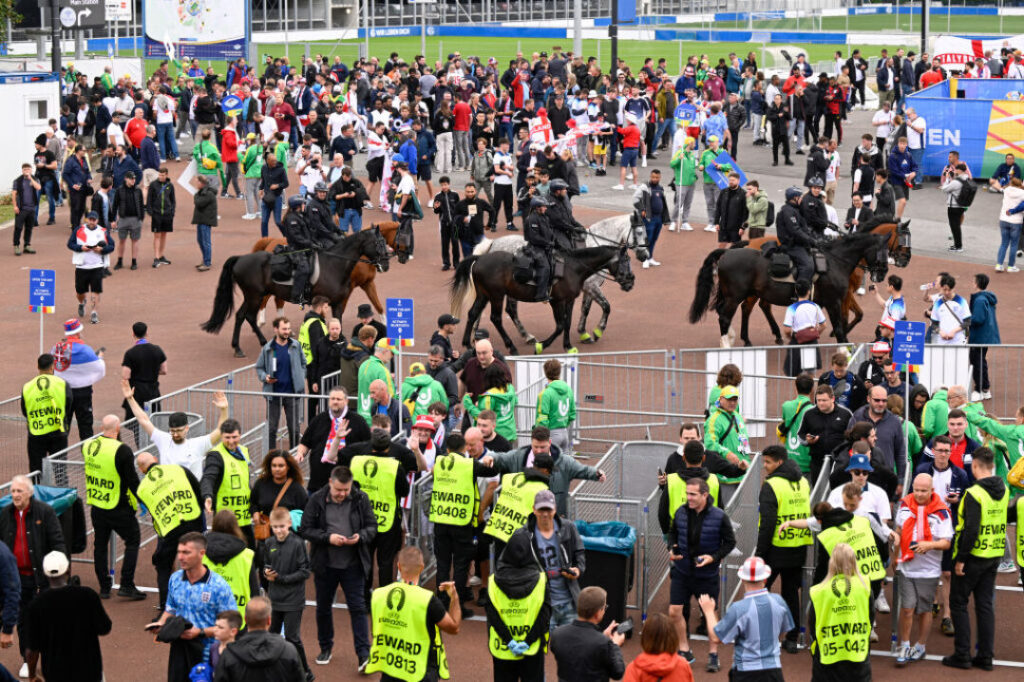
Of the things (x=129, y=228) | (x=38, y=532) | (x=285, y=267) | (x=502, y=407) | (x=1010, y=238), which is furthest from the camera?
(x=129, y=228)

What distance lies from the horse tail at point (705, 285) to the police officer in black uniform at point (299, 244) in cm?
566

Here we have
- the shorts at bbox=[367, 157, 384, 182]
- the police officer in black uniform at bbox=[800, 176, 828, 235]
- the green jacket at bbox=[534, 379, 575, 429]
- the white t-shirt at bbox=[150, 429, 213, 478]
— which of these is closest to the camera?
the white t-shirt at bbox=[150, 429, 213, 478]

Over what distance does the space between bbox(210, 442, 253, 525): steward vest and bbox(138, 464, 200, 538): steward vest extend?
496 mm

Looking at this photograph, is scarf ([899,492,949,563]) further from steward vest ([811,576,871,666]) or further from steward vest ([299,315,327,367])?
steward vest ([299,315,327,367])

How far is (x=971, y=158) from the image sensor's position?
32.3 metres

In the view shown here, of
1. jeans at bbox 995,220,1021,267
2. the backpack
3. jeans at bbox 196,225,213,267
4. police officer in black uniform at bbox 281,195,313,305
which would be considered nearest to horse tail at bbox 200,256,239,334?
police officer in black uniform at bbox 281,195,313,305

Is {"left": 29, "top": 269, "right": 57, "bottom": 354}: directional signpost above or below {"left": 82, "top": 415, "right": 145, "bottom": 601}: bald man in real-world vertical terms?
above

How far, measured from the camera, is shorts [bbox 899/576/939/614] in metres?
11.5

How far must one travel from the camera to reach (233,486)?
1230 centimetres

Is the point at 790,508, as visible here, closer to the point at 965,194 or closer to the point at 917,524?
the point at 917,524

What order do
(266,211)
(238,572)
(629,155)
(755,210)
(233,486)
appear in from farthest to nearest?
(629,155) < (266,211) < (755,210) < (233,486) < (238,572)

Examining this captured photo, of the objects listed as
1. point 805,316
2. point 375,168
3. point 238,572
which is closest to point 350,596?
point 238,572

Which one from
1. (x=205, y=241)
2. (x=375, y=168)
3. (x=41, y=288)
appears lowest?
(x=205, y=241)

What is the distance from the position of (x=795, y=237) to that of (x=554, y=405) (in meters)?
7.49
